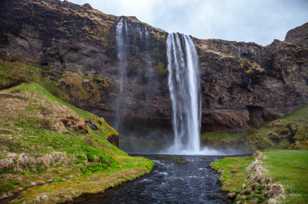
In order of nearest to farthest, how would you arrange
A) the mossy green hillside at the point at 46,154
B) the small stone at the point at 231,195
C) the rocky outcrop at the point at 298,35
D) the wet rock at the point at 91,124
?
1. the small stone at the point at 231,195
2. the mossy green hillside at the point at 46,154
3. the wet rock at the point at 91,124
4. the rocky outcrop at the point at 298,35

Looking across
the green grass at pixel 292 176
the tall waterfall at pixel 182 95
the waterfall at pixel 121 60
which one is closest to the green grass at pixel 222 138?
the tall waterfall at pixel 182 95

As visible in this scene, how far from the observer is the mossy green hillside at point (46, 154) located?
31.5 metres

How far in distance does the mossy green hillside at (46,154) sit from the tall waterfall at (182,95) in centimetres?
4414

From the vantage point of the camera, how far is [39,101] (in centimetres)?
5816

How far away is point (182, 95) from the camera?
100250mm

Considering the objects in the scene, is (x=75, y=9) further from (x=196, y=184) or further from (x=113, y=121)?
(x=196, y=184)

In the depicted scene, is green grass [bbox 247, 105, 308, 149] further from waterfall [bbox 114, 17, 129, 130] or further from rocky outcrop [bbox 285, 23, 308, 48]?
rocky outcrop [bbox 285, 23, 308, 48]

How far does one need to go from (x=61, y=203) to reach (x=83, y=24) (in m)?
76.4

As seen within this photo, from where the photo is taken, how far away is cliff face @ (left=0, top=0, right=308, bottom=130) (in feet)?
294

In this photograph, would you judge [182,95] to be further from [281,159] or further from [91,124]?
[281,159]

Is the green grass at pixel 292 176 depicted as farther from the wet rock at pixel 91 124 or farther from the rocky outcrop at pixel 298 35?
the rocky outcrop at pixel 298 35

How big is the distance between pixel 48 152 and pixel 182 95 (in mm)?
65782

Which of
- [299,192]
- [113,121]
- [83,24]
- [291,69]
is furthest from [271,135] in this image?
[299,192]

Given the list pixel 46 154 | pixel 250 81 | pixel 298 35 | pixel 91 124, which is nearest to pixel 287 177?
pixel 46 154
